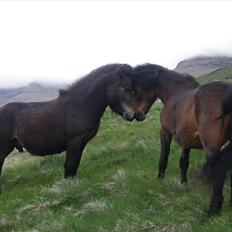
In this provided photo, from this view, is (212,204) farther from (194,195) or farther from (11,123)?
(11,123)

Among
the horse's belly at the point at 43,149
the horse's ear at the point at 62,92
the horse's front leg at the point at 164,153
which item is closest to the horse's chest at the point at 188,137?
the horse's front leg at the point at 164,153

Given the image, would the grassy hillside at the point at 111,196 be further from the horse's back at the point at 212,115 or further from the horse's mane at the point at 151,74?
the horse's mane at the point at 151,74

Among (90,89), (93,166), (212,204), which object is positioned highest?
(90,89)

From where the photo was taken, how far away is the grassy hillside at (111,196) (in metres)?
8.42

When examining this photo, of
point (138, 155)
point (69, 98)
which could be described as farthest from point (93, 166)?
point (69, 98)

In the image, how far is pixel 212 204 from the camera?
8.55 m

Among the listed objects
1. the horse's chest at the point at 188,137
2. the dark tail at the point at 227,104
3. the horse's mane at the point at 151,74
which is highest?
the dark tail at the point at 227,104

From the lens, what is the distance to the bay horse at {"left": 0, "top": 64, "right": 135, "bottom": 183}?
12.8 meters

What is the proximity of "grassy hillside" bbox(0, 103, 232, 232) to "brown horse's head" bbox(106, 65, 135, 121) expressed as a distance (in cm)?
144

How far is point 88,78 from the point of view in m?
13.3

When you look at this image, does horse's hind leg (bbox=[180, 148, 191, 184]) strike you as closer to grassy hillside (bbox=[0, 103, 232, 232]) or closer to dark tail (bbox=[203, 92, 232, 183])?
grassy hillside (bbox=[0, 103, 232, 232])

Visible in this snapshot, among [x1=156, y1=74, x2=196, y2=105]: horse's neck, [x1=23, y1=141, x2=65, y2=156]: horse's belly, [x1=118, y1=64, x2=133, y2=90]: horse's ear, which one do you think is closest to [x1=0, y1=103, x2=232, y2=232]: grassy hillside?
[x1=23, y1=141, x2=65, y2=156]: horse's belly

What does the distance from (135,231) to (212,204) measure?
4.82 feet

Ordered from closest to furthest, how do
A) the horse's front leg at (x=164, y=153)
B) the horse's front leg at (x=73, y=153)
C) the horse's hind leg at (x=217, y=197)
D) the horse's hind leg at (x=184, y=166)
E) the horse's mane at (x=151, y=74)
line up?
the horse's hind leg at (x=217, y=197) → the horse's hind leg at (x=184, y=166) → the horse's front leg at (x=164, y=153) → the horse's mane at (x=151, y=74) → the horse's front leg at (x=73, y=153)
